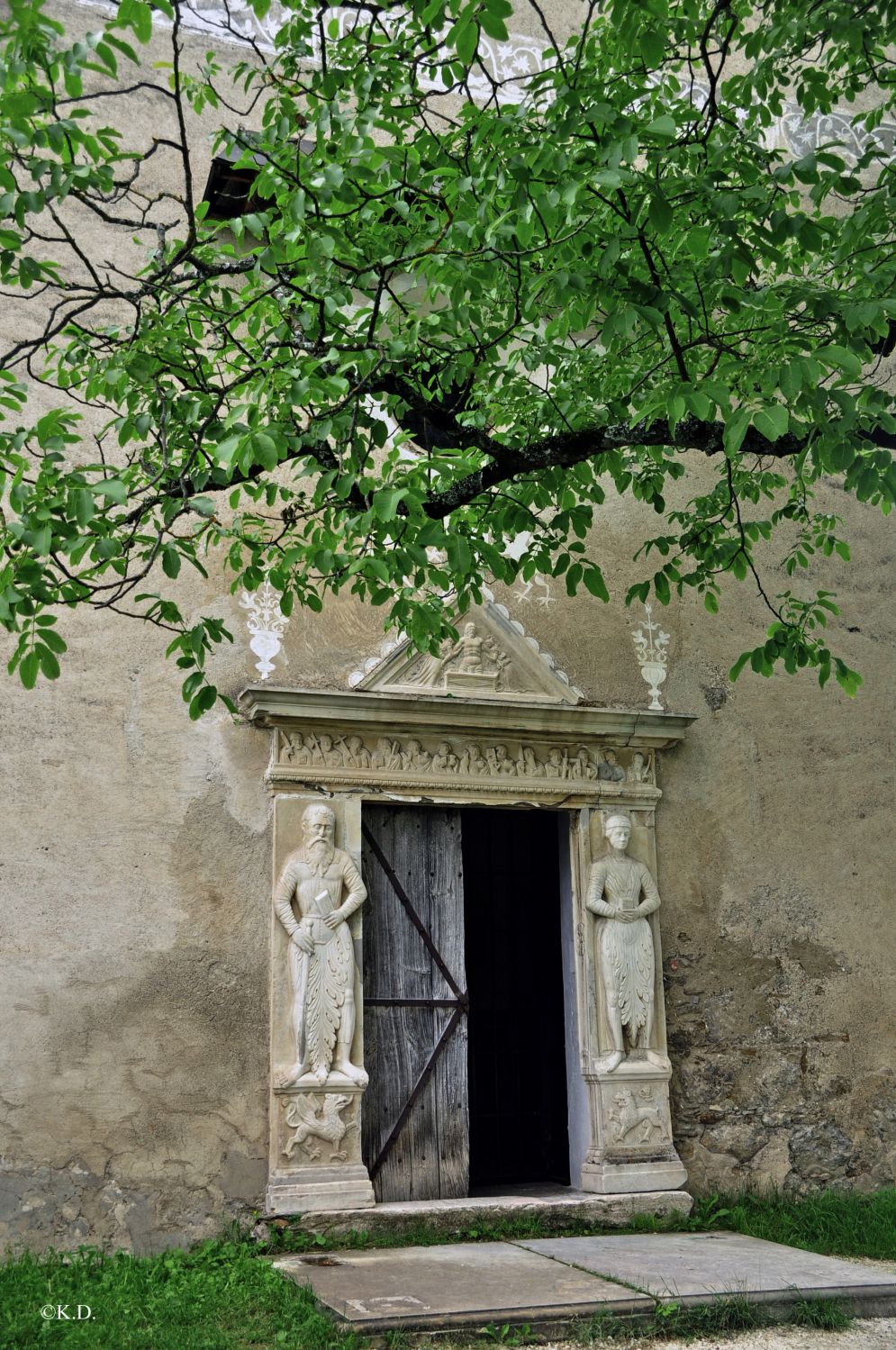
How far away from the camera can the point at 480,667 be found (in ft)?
21.7

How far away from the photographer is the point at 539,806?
665 centimetres

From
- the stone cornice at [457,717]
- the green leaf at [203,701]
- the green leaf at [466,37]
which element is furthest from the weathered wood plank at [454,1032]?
the green leaf at [466,37]

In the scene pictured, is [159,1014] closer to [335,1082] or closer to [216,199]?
[335,1082]

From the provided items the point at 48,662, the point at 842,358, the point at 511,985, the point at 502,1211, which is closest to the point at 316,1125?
the point at 502,1211

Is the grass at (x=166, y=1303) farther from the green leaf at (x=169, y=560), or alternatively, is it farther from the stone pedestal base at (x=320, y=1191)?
the green leaf at (x=169, y=560)

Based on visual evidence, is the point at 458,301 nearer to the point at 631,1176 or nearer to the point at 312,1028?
the point at 312,1028

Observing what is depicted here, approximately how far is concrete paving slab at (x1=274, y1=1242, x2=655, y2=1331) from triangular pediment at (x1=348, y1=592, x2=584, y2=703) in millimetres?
2575

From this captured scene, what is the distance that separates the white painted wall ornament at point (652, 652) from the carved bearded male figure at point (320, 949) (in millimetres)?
2014

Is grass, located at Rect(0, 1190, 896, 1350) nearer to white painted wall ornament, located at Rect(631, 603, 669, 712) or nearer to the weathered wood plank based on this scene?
the weathered wood plank

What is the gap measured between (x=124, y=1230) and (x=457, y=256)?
4.19m

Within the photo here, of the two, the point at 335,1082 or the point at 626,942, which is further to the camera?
the point at 626,942

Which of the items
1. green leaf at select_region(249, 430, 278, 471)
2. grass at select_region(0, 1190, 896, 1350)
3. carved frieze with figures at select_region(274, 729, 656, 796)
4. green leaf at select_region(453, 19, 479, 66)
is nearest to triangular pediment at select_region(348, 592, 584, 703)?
carved frieze with figures at select_region(274, 729, 656, 796)

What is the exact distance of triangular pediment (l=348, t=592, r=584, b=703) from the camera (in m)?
6.39

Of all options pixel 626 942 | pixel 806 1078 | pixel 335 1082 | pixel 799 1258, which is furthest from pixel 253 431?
pixel 806 1078
